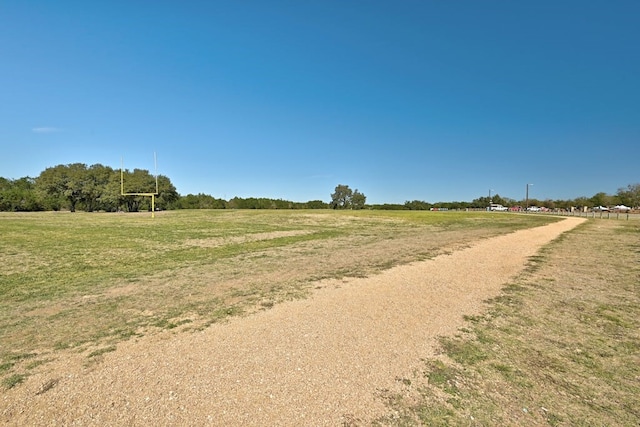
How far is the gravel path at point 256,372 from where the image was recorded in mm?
2912

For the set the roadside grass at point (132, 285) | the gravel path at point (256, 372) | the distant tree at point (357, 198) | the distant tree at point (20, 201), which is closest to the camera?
the gravel path at point (256, 372)

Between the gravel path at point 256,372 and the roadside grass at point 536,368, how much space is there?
340 mm

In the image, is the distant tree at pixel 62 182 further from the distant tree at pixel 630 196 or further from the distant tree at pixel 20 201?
the distant tree at pixel 630 196

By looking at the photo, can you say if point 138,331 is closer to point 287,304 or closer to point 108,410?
point 108,410

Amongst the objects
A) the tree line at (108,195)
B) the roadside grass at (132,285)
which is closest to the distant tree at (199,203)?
the tree line at (108,195)

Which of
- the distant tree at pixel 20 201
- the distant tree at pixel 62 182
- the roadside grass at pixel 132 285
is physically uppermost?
the distant tree at pixel 62 182

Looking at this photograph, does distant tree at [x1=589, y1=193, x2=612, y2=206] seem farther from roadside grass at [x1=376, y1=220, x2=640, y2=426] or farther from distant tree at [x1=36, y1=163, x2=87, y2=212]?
distant tree at [x1=36, y1=163, x2=87, y2=212]

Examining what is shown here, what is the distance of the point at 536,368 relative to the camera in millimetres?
3844

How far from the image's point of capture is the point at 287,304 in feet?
20.3

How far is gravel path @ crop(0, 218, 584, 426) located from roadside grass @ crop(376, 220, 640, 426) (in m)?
0.34

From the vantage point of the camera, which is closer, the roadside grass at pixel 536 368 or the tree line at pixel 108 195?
the roadside grass at pixel 536 368

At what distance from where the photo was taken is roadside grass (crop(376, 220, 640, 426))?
3.00 m

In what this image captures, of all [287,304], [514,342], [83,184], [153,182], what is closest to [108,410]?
[287,304]

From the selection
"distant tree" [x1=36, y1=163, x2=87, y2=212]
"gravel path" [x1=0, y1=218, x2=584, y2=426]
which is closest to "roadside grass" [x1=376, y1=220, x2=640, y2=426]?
"gravel path" [x1=0, y1=218, x2=584, y2=426]
